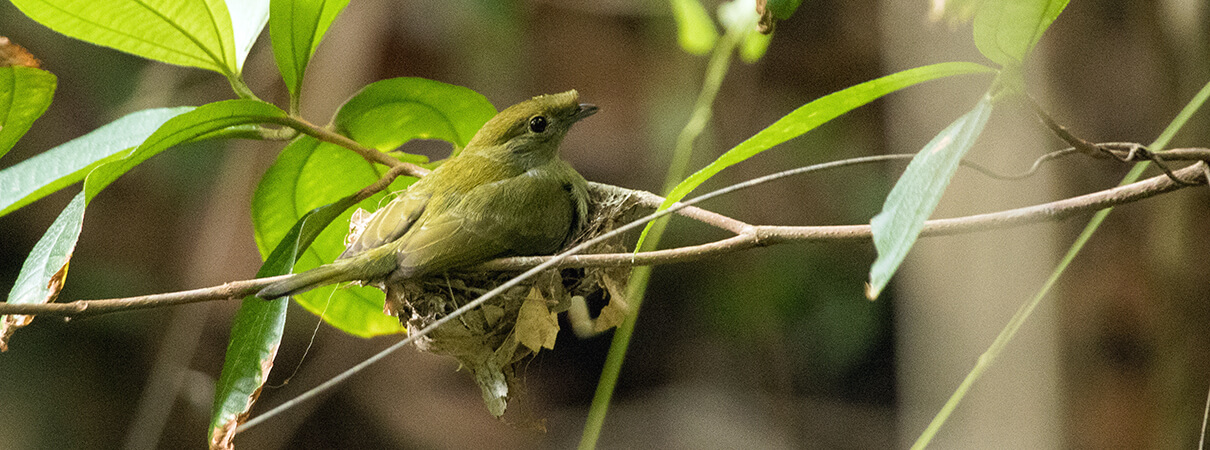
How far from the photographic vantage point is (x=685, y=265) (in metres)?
3.52

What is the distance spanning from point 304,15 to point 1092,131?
2.95m

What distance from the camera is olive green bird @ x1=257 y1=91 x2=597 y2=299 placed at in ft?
4.90

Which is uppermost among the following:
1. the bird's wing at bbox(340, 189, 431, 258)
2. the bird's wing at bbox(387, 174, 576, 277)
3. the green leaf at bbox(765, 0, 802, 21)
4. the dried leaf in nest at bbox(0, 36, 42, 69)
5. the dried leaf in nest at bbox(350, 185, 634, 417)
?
the green leaf at bbox(765, 0, 802, 21)

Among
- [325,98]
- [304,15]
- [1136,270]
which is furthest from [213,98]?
[1136,270]

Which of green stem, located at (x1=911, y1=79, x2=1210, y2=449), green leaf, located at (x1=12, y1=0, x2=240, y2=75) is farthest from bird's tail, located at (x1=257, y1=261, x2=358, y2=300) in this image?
green stem, located at (x1=911, y1=79, x2=1210, y2=449)

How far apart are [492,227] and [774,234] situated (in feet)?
2.44

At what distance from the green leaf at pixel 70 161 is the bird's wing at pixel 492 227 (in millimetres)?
→ 476

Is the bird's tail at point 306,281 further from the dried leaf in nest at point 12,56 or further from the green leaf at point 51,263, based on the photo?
the dried leaf in nest at point 12,56

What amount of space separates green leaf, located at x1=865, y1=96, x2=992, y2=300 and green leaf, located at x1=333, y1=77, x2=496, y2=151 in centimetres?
113

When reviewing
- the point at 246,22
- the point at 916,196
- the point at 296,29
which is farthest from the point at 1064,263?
the point at 246,22

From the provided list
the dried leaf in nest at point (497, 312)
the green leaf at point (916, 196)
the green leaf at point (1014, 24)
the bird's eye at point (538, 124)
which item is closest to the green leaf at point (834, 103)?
the green leaf at point (1014, 24)

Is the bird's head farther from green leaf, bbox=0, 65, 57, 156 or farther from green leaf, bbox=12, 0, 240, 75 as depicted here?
green leaf, bbox=0, 65, 57, 156

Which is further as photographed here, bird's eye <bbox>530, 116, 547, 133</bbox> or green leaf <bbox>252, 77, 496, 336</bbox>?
bird's eye <bbox>530, 116, 547, 133</bbox>

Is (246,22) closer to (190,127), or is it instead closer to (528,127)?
(190,127)
